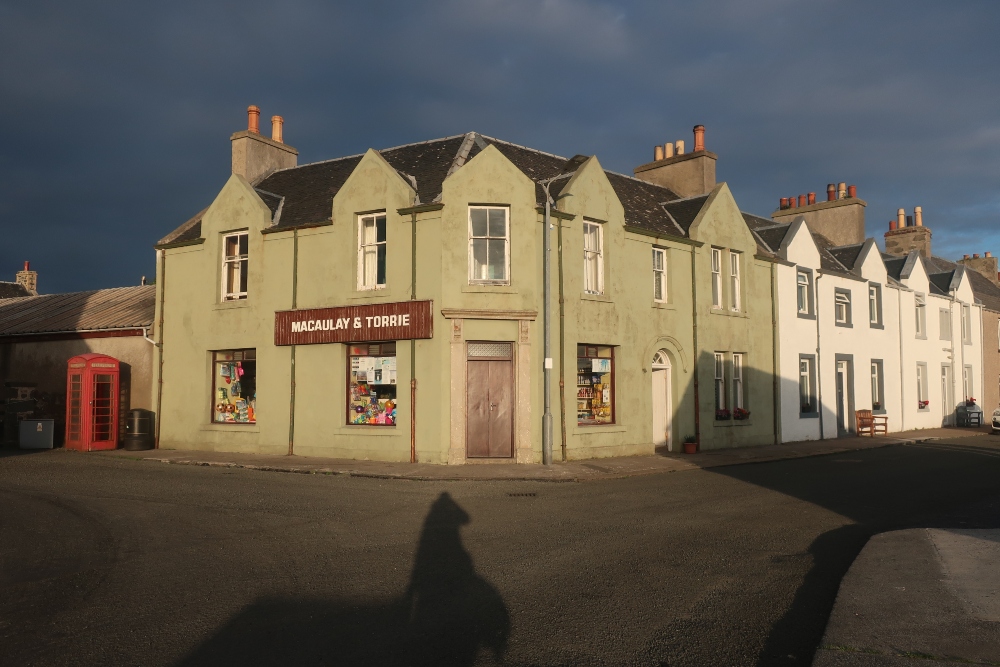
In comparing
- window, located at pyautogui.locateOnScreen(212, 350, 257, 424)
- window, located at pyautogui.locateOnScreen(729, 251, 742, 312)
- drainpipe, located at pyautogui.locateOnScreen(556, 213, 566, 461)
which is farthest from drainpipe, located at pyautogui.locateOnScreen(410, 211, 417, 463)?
window, located at pyautogui.locateOnScreen(729, 251, 742, 312)

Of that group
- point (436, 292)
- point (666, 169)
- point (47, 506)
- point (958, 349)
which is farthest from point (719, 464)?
point (958, 349)

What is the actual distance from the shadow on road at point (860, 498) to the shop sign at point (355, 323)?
26.2 feet

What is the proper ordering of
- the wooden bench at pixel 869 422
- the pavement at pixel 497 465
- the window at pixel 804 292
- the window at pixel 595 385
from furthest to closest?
the wooden bench at pixel 869 422 < the window at pixel 804 292 < the window at pixel 595 385 < the pavement at pixel 497 465

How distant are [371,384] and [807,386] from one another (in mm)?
16987

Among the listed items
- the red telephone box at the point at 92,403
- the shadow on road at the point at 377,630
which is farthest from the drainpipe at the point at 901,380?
the shadow on road at the point at 377,630

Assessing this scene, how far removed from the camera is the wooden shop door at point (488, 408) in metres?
19.9

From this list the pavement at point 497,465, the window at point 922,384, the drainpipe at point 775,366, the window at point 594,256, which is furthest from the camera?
the window at point 922,384

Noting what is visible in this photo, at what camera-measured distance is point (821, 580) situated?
8.02 meters

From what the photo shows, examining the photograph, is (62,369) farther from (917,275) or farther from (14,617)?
(917,275)

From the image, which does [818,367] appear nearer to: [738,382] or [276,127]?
[738,382]

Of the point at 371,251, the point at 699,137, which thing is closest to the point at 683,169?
the point at 699,137

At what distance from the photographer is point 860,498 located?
14.1m

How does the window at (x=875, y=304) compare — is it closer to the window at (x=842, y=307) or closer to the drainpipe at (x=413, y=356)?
the window at (x=842, y=307)

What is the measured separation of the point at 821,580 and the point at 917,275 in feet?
112
